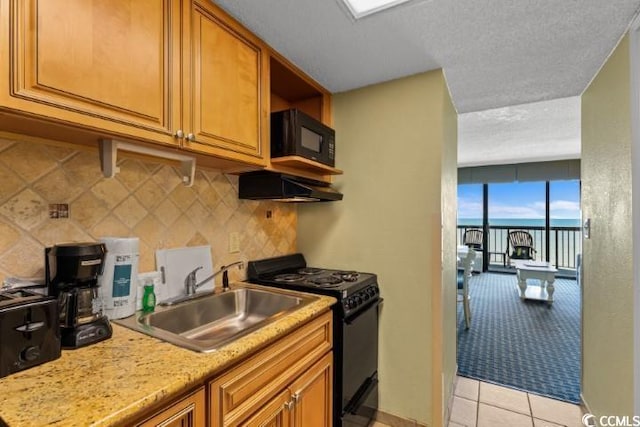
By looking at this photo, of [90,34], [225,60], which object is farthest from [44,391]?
[225,60]

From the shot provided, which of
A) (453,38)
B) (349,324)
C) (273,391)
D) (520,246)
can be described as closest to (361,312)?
(349,324)

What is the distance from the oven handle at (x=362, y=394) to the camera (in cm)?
165

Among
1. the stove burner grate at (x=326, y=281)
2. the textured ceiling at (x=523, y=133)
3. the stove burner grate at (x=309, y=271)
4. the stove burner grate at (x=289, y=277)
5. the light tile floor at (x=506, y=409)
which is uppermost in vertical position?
the textured ceiling at (x=523, y=133)

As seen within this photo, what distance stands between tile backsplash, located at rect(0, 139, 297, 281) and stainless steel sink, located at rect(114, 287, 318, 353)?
208 millimetres

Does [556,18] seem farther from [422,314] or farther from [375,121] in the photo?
[422,314]

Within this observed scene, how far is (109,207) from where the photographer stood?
127 cm

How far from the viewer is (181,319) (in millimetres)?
1419

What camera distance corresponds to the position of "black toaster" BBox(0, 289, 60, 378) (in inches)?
30.4

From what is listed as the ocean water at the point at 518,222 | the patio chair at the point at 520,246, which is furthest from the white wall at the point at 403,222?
the ocean water at the point at 518,222

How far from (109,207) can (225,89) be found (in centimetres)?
71

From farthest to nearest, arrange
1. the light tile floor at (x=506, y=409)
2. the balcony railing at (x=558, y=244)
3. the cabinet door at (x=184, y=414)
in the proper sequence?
the balcony railing at (x=558, y=244) → the light tile floor at (x=506, y=409) → the cabinet door at (x=184, y=414)

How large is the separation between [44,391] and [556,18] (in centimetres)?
226

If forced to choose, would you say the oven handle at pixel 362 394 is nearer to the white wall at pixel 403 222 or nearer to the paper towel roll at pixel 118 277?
the white wall at pixel 403 222

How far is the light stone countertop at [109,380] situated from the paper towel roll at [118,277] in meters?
0.15
